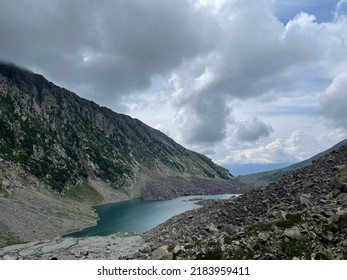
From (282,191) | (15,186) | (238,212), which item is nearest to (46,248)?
(238,212)

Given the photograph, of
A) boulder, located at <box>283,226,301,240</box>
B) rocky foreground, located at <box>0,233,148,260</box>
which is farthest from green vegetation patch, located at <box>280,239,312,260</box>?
rocky foreground, located at <box>0,233,148,260</box>

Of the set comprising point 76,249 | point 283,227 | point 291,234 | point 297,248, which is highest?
point 283,227

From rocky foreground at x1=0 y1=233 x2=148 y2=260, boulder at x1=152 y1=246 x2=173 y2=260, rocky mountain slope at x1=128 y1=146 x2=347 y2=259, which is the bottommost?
rocky foreground at x1=0 y1=233 x2=148 y2=260

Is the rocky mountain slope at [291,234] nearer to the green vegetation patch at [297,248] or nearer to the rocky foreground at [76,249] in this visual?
the green vegetation patch at [297,248]

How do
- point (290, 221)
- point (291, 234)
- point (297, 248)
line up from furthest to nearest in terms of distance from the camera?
point (290, 221)
point (291, 234)
point (297, 248)

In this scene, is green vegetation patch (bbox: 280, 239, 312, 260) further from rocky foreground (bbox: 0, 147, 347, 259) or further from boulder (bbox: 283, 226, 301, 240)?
boulder (bbox: 283, 226, 301, 240)

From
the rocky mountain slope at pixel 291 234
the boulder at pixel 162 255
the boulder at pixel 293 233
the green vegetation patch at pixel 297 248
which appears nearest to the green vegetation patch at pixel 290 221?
the rocky mountain slope at pixel 291 234

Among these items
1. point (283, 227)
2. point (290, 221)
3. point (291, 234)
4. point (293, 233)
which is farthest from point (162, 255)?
point (290, 221)

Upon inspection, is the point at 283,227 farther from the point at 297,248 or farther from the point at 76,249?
the point at 76,249

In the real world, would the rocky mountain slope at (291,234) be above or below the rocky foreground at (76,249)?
above

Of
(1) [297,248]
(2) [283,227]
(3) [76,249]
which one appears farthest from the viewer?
(3) [76,249]

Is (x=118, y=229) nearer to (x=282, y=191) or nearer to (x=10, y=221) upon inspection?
(x=10, y=221)
